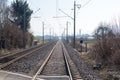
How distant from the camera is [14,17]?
75.7 meters

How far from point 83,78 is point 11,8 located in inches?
2469

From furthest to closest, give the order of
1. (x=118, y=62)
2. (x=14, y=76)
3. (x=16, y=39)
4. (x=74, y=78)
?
(x=16, y=39)
(x=118, y=62)
(x=14, y=76)
(x=74, y=78)

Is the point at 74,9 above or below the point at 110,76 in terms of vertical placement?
above

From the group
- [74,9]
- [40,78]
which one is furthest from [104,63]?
[74,9]

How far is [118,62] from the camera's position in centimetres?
2078

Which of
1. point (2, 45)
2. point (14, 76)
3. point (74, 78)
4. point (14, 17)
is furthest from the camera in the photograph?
point (14, 17)

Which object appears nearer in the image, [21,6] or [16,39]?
[16,39]

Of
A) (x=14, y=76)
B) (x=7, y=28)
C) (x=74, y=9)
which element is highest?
(x=74, y=9)

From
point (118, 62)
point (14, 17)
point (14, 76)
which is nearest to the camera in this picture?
point (14, 76)

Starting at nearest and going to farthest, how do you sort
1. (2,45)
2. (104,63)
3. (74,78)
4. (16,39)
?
(74,78) < (104,63) < (2,45) < (16,39)

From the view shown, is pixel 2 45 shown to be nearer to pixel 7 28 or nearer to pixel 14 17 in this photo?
pixel 7 28

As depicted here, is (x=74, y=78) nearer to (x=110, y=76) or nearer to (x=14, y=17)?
(x=110, y=76)

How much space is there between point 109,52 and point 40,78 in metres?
9.94

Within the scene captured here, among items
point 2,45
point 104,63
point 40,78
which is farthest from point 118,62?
point 2,45
